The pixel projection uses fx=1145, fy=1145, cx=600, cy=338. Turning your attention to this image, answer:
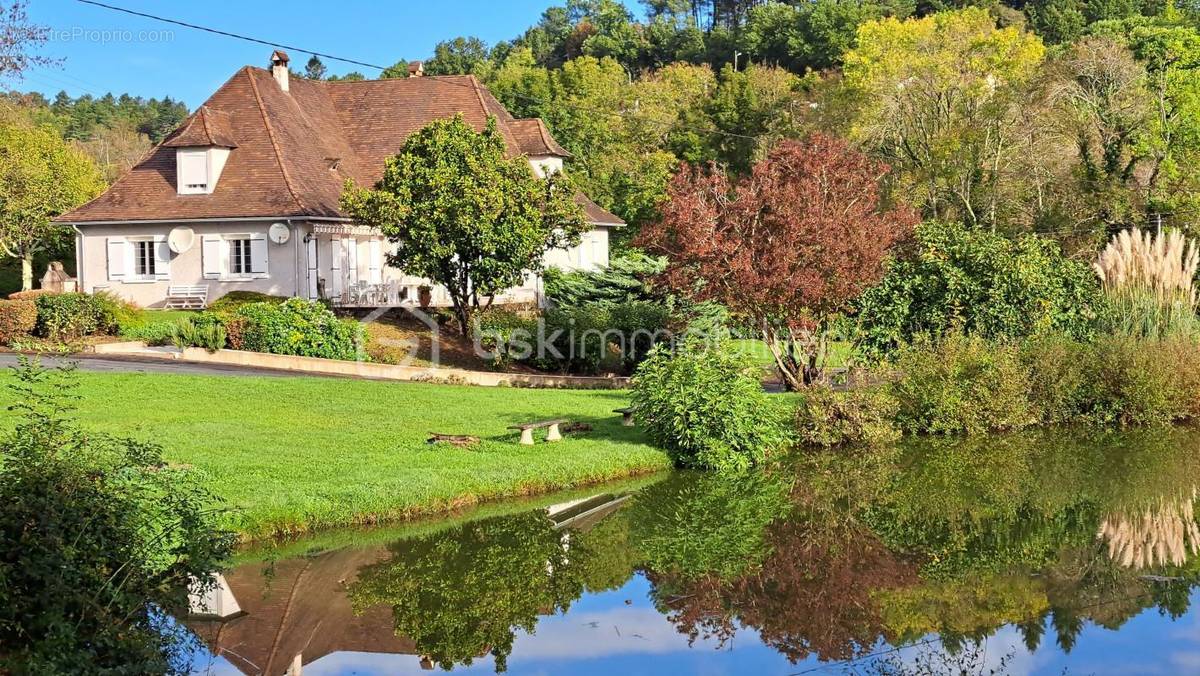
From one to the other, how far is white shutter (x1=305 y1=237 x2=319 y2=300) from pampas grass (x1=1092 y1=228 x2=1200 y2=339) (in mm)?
23903

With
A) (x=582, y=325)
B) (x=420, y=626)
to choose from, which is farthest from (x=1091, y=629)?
(x=582, y=325)

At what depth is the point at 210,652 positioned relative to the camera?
34.1ft

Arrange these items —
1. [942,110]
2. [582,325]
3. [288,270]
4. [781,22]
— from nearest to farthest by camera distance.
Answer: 1. [582,325]
2. [288,270]
3. [942,110]
4. [781,22]

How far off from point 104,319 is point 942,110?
32.3m

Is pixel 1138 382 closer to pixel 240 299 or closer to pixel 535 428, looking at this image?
pixel 535 428

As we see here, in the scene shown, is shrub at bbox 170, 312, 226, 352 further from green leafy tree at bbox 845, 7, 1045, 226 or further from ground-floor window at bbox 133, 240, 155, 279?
green leafy tree at bbox 845, 7, 1045, 226

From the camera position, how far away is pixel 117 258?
38.8m

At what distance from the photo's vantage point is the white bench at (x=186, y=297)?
3772 centimetres

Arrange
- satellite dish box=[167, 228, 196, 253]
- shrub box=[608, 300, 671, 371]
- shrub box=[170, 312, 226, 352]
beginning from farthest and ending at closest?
satellite dish box=[167, 228, 196, 253], shrub box=[608, 300, 671, 371], shrub box=[170, 312, 226, 352]

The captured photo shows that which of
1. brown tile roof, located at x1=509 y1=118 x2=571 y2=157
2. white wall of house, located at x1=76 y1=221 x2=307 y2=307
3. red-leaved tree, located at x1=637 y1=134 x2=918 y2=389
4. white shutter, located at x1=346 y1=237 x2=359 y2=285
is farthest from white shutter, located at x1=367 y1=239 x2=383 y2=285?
red-leaved tree, located at x1=637 y1=134 x2=918 y2=389

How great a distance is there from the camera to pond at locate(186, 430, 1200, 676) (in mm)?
10688

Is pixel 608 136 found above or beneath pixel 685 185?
above

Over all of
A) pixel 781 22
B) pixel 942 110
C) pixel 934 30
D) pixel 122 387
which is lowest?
pixel 122 387

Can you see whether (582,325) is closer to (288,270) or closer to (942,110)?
(288,270)
